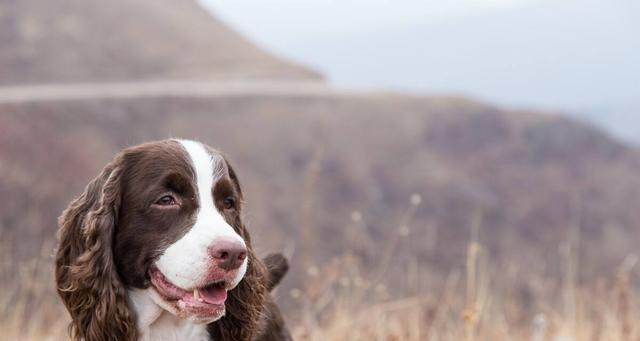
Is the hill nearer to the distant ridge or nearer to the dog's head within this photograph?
the distant ridge

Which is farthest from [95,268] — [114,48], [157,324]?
[114,48]

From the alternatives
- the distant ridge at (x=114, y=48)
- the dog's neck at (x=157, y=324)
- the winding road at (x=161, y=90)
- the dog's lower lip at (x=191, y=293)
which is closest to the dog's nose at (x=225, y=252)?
the dog's lower lip at (x=191, y=293)

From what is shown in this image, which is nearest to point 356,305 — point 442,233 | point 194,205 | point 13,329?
point 13,329

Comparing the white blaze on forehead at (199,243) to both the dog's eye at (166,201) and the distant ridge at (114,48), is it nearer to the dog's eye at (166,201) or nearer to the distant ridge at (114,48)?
the dog's eye at (166,201)

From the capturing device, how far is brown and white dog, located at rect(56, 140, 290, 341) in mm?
4008

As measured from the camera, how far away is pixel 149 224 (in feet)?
13.7

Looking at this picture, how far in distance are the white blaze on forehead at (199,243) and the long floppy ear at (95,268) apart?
282 mm

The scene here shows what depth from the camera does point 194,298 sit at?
405 cm

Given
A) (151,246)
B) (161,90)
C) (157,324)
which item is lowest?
(161,90)

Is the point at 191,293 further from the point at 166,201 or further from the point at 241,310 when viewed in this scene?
the point at 241,310

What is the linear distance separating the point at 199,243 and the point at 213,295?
0.97 feet

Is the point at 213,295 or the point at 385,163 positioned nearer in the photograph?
the point at 213,295

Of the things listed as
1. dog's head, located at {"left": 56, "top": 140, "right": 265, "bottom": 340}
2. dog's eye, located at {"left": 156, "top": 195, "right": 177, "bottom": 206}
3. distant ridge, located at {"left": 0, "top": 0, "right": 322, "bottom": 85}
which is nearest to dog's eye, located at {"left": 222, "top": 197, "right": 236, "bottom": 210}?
dog's head, located at {"left": 56, "top": 140, "right": 265, "bottom": 340}

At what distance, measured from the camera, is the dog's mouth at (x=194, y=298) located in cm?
404
